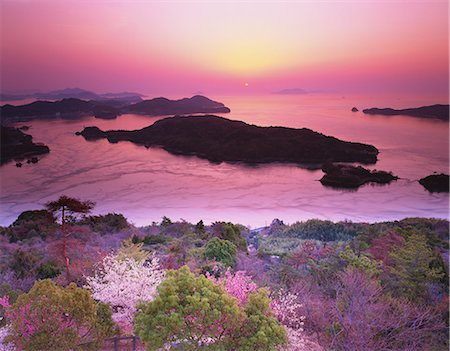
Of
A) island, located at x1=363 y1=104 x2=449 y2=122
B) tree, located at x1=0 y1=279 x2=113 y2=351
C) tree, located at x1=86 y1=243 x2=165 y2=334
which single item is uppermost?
island, located at x1=363 y1=104 x2=449 y2=122

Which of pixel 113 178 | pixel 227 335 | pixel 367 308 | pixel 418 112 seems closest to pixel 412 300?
pixel 367 308

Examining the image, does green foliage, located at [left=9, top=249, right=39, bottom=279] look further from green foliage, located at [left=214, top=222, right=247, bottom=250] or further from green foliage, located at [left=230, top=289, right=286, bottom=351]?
green foliage, located at [left=230, top=289, right=286, bottom=351]

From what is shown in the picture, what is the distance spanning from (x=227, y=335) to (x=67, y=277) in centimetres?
827

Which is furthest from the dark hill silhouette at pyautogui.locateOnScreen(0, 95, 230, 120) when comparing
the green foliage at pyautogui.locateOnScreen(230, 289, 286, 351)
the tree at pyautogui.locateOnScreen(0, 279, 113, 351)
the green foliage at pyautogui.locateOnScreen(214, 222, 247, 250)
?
the green foliage at pyautogui.locateOnScreen(230, 289, 286, 351)

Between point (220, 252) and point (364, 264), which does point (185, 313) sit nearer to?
point (364, 264)

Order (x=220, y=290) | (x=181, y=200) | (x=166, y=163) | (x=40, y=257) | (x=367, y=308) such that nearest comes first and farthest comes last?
(x=220, y=290) → (x=367, y=308) → (x=40, y=257) → (x=181, y=200) → (x=166, y=163)

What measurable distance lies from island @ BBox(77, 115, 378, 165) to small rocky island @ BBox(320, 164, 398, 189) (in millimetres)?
1131

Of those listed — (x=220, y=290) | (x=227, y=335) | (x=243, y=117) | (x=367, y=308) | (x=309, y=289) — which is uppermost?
(x=243, y=117)

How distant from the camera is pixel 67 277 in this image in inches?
481

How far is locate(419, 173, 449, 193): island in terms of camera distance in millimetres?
24734

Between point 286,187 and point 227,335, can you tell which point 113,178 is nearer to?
point 286,187

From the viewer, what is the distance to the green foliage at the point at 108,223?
24281mm

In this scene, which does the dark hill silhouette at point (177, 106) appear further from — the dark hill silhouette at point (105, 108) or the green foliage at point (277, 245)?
the green foliage at point (277, 245)

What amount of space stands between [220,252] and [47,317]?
938cm
